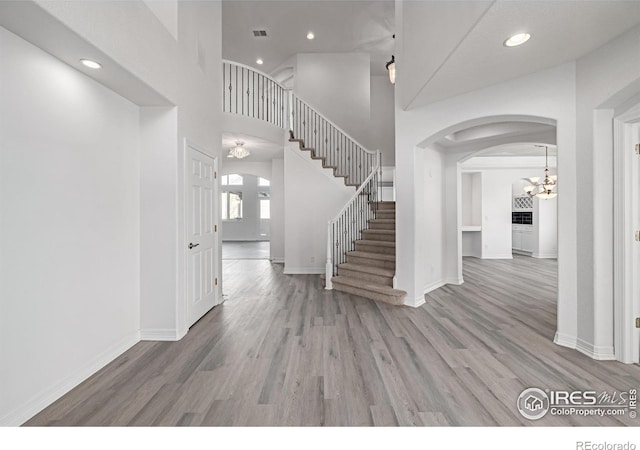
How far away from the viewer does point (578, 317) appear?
9.42 feet

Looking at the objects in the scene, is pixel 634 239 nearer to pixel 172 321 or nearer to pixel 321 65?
pixel 172 321

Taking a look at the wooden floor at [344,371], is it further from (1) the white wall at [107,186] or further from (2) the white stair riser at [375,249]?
(2) the white stair riser at [375,249]

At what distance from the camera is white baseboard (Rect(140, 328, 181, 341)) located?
3121 millimetres

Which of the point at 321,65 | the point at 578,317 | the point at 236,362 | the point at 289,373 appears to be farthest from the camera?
the point at 321,65

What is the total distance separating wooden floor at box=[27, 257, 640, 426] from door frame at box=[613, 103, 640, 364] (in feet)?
0.78

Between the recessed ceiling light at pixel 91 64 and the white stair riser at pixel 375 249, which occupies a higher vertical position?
the recessed ceiling light at pixel 91 64

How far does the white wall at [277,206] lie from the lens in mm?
8773

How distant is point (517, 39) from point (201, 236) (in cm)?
376

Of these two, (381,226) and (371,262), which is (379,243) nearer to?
(371,262)

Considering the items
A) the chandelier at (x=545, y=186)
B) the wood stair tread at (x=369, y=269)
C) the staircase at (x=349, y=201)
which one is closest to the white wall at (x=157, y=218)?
the staircase at (x=349, y=201)

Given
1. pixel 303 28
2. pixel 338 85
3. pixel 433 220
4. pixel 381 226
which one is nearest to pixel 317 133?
pixel 338 85

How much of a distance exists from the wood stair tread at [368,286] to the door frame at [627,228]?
2273 mm

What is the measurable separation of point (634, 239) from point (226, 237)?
14.6 meters

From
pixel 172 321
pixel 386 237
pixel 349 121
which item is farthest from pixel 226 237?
pixel 172 321
